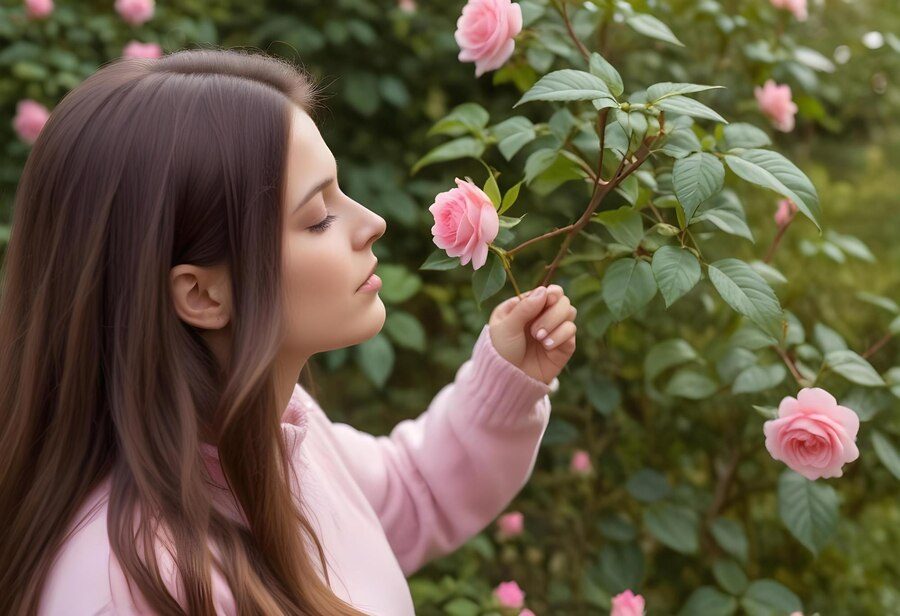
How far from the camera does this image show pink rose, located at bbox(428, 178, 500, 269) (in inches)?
42.4

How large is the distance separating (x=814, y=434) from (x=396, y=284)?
1022 mm

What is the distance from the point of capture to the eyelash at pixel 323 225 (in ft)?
3.64

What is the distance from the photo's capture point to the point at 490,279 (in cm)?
114

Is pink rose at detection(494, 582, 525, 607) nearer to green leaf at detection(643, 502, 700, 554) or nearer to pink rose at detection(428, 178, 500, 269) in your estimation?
green leaf at detection(643, 502, 700, 554)

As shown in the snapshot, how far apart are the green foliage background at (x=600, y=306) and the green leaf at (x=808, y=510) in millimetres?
119

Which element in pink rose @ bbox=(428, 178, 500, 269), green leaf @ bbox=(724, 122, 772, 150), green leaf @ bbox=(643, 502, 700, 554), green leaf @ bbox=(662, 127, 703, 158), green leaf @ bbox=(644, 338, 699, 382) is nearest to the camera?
pink rose @ bbox=(428, 178, 500, 269)

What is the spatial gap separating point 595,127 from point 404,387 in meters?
1.27

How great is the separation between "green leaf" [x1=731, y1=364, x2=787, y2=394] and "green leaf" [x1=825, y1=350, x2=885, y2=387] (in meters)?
0.08

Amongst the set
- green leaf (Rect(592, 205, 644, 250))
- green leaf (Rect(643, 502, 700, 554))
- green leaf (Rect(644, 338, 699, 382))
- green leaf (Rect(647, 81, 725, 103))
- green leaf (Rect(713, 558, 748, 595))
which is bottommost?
green leaf (Rect(713, 558, 748, 595))

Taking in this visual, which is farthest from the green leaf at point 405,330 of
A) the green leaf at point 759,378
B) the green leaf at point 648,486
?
the green leaf at point 759,378

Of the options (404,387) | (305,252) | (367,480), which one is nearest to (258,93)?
(305,252)

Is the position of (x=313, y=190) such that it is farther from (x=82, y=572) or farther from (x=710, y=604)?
(x=710, y=604)

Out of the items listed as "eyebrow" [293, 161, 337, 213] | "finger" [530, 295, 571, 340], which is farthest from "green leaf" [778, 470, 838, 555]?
"eyebrow" [293, 161, 337, 213]

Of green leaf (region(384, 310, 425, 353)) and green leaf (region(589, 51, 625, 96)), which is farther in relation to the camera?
green leaf (region(384, 310, 425, 353))
